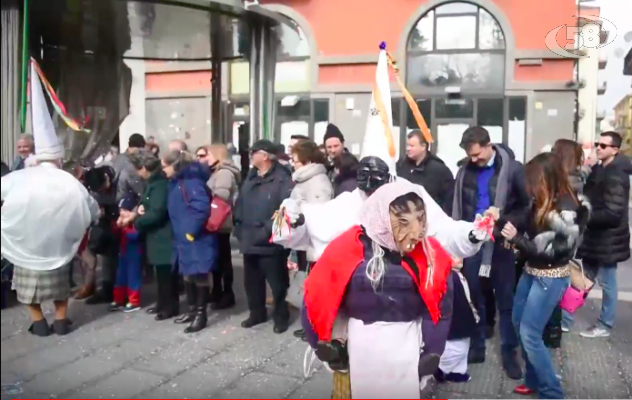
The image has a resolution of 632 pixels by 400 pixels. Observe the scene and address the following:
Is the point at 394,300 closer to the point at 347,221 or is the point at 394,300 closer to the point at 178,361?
the point at 347,221

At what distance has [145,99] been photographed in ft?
11.3

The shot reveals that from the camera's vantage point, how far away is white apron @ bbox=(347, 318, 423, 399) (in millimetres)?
2119

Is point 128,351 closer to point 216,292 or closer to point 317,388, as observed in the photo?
point 317,388

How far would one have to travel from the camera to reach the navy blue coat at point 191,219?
4.18 metres

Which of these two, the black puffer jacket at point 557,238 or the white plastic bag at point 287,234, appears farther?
the black puffer jacket at point 557,238

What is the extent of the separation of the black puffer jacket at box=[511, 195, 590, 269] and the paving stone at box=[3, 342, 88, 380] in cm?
191

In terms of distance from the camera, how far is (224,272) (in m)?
4.75

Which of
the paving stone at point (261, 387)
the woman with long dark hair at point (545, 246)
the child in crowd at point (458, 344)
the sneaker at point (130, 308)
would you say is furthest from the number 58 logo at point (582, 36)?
the sneaker at point (130, 308)

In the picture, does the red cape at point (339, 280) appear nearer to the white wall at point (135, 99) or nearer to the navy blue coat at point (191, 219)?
the white wall at point (135, 99)

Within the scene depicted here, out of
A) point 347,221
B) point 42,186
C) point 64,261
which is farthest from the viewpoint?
point 347,221

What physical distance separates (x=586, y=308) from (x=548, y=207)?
224 centimetres

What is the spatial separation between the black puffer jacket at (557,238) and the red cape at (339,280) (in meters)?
0.82

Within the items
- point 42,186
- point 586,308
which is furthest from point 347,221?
point 586,308

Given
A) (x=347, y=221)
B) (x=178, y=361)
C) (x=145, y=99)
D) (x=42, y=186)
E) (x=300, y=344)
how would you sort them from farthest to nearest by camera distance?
(x=300, y=344), (x=145, y=99), (x=178, y=361), (x=347, y=221), (x=42, y=186)
